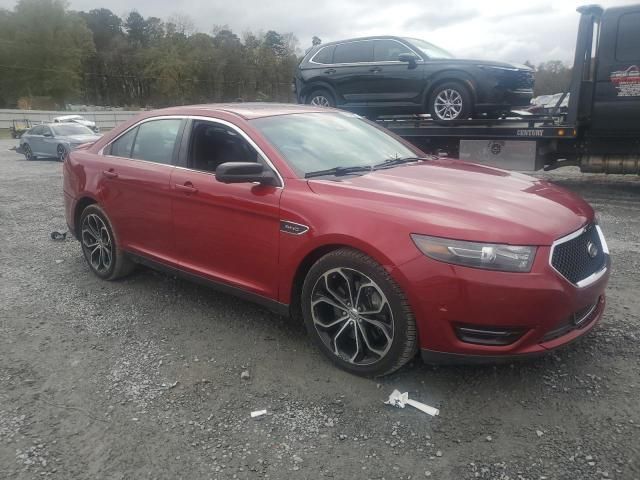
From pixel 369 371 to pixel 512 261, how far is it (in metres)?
1.02

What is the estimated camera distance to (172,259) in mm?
4141

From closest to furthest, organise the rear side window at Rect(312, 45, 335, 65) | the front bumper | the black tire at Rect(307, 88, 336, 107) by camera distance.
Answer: the front bumper < the rear side window at Rect(312, 45, 335, 65) < the black tire at Rect(307, 88, 336, 107)

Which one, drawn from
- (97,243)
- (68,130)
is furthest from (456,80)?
(68,130)

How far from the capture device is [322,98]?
34.7ft

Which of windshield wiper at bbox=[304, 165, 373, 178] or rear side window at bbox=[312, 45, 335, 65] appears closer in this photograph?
windshield wiper at bbox=[304, 165, 373, 178]

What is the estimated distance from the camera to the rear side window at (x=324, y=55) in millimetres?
10312

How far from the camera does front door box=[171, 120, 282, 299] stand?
340 cm

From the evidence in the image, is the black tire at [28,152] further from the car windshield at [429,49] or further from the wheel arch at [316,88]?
the car windshield at [429,49]

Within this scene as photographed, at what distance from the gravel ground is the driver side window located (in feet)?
3.81

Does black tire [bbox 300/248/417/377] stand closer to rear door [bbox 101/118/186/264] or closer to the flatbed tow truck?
rear door [bbox 101/118/186/264]

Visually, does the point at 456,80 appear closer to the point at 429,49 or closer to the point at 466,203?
the point at 429,49

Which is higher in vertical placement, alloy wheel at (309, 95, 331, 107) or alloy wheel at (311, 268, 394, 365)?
alloy wheel at (309, 95, 331, 107)

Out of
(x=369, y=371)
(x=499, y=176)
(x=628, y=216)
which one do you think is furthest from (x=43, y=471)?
(x=628, y=216)

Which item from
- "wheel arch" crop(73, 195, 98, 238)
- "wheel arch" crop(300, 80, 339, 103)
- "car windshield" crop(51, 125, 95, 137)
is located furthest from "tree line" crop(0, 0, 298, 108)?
"wheel arch" crop(73, 195, 98, 238)
